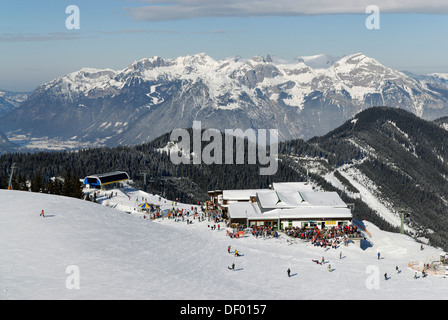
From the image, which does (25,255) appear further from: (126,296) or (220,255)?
(220,255)

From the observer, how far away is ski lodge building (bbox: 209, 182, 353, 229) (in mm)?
98562

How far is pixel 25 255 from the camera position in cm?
6156

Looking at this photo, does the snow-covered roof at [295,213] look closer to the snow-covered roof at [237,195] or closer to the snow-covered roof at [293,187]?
the snow-covered roof at [237,195]

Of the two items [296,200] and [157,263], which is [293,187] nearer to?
[296,200]

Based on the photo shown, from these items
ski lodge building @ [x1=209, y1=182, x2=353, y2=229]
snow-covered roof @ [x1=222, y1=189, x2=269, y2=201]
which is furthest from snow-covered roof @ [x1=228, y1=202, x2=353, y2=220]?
snow-covered roof @ [x1=222, y1=189, x2=269, y2=201]

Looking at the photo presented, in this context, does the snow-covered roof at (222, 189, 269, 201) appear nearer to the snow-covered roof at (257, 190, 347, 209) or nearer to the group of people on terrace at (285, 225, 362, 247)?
the snow-covered roof at (257, 190, 347, 209)

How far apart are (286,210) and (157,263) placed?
40186mm

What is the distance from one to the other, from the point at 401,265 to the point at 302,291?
24.4 metres

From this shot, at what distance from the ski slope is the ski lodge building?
8773 mm

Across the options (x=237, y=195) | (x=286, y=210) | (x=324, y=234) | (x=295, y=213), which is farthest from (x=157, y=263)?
(x=237, y=195)

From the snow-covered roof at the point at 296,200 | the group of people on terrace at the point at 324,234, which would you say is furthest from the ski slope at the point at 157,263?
the snow-covered roof at the point at 296,200

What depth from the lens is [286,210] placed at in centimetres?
10144

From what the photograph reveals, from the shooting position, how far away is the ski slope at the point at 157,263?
55.5 meters
